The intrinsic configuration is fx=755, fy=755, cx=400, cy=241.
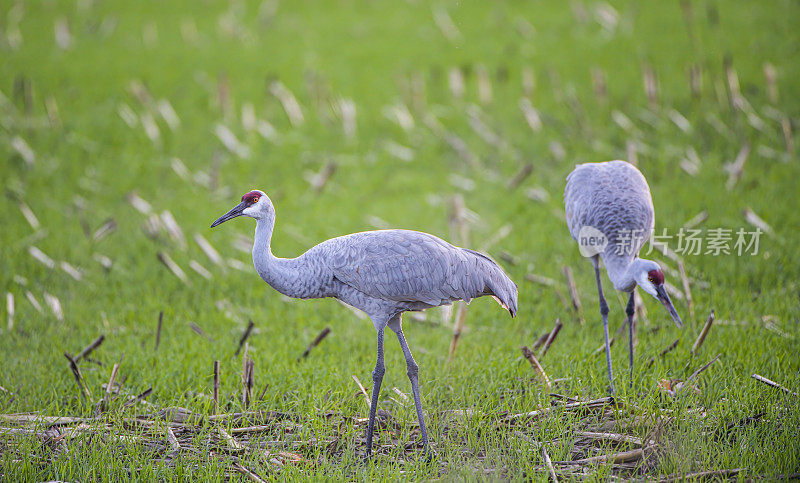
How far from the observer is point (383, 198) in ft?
31.9

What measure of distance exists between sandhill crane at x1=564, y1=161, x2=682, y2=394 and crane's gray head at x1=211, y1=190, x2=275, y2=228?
2512 millimetres

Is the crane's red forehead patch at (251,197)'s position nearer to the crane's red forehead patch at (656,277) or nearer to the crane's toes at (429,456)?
the crane's toes at (429,456)

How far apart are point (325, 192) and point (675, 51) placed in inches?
277

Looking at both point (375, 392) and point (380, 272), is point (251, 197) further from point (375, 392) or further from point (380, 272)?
point (375, 392)

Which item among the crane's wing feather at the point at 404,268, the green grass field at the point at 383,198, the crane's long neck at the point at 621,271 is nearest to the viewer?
the crane's wing feather at the point at 404,268

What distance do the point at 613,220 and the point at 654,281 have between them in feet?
2.72

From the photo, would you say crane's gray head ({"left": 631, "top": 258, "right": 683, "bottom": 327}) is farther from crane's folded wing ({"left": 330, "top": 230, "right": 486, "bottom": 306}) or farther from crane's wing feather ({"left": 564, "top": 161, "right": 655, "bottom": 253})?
crane's folded wing ({"left": 330, "top": 230, "right": 486, "bottom": 306})

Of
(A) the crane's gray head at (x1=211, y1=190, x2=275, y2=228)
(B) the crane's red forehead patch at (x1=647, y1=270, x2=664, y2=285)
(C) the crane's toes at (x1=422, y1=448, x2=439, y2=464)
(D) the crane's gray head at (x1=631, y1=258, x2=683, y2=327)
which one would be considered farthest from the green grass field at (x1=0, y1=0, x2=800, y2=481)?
(A) the crane's gray head at (x1=211, y1=190, x2=275, y2=228)

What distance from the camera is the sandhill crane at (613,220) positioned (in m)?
5.51

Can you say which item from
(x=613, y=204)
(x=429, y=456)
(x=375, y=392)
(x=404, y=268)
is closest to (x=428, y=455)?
(x=429, y=456)

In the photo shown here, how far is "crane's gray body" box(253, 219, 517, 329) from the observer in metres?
4.64

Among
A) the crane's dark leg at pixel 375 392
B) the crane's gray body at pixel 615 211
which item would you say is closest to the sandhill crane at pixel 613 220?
the crane's gray body at pixel 615 211

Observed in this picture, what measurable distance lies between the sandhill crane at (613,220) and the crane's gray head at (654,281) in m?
0.06

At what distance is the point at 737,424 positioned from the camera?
4660 mm
